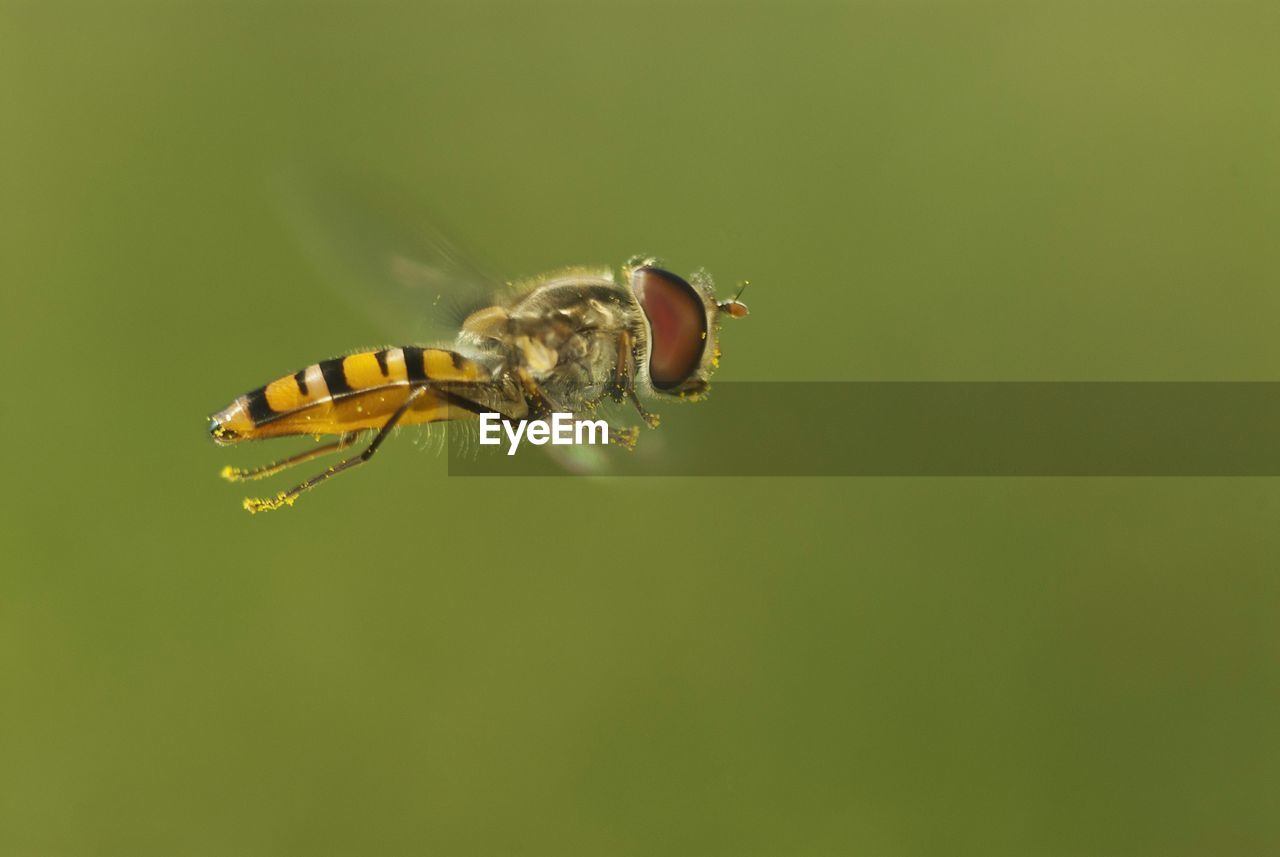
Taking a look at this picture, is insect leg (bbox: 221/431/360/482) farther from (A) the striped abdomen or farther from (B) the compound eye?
(B) the compound eye

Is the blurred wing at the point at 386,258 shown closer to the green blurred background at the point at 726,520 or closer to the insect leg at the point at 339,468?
the insect leg at the point at 339,468

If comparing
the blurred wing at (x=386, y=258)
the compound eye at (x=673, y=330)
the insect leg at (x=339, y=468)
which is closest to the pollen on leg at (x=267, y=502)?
the insect leg at (x=339, y=468)

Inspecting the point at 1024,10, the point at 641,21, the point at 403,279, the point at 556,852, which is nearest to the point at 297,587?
the point at 556,852

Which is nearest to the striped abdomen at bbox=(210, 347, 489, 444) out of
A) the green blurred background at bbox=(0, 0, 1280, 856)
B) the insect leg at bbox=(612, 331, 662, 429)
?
the insect leg at bbox=(612, 331, 662, 429)

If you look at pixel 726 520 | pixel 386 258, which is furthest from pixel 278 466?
pixel 726 520
